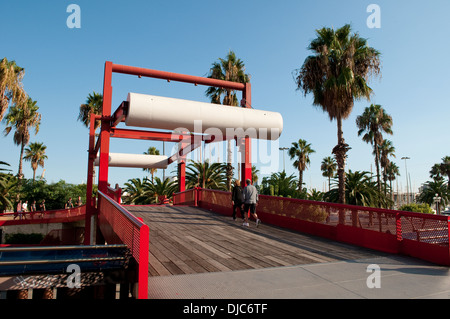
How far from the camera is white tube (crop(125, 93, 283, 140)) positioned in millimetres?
9133

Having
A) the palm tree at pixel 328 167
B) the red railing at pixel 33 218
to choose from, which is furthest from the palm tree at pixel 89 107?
the palm tree at pixel 328 167

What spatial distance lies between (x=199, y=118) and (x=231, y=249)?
14.3ft

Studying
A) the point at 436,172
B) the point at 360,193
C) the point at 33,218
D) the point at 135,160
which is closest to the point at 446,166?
the point at 436,172

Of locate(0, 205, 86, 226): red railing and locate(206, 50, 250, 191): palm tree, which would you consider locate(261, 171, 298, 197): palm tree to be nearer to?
locate(206, 50, 250, 191): palm tree

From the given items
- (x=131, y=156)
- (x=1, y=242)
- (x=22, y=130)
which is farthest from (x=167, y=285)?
(x=22, y=130)

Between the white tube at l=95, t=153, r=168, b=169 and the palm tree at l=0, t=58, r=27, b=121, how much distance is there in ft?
42.2

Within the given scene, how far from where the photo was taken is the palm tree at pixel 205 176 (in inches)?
1368

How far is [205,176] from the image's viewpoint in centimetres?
3488

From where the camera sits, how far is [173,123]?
9680 mm

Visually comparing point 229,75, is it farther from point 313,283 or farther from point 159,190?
point 313,283

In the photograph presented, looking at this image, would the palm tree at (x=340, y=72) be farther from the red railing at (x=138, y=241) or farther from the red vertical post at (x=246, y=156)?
the red railing at (x=138, y=241)

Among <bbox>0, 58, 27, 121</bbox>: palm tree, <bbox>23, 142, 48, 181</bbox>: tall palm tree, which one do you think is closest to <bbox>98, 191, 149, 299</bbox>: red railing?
<bbox>0, 58, 27, 121</bbox>: palm tree
